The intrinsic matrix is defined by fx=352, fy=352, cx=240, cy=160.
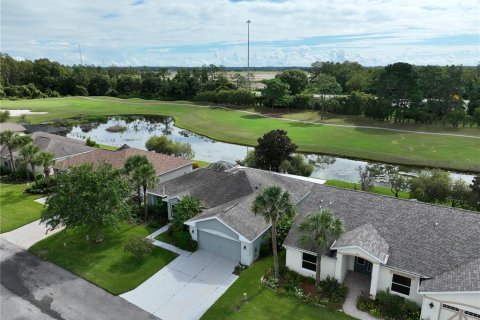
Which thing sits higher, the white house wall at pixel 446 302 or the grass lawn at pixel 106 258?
the white house wall at pixel 446 302

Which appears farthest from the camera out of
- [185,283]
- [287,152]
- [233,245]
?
[287,152]

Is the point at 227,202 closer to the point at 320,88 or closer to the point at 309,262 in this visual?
the point at 309,262

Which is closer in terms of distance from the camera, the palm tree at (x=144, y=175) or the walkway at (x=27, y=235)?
the walkway at (x=27, y=235)

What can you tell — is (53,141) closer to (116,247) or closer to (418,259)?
(116,247)

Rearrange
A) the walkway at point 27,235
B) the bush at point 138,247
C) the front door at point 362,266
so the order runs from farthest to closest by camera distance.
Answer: the walkway at point 27,235 → the bush at point 138,247 → the front door at point 362,266

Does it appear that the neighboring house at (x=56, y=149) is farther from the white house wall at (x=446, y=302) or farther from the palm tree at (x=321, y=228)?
the white house wall at (x=446, y=302)

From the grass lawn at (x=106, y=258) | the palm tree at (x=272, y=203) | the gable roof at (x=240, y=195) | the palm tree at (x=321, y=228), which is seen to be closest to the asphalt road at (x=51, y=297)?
the grass lawn at (x=106, y=258)

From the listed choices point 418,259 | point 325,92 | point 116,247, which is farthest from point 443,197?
point 325,92

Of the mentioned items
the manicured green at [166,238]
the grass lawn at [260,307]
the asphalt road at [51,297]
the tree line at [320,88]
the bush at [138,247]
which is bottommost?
the asphalt road at [51,297]
